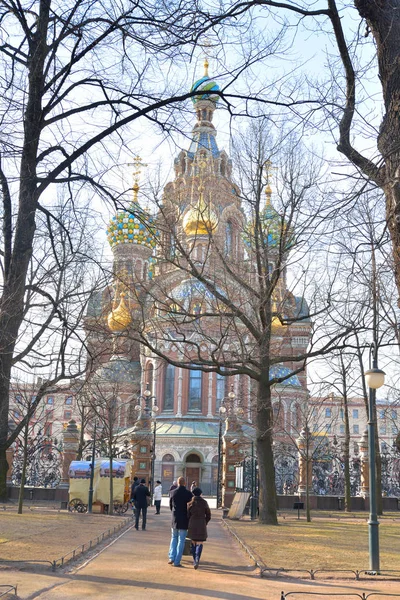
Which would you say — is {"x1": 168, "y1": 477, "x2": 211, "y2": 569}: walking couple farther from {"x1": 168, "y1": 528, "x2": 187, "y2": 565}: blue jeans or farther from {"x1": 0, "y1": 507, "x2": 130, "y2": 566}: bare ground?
{"x1": 0, "y1": 507, "x2": 130, "y2": 566}: bare ground

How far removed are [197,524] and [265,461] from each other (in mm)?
9842

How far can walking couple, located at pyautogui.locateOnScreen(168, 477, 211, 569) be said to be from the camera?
10836mm

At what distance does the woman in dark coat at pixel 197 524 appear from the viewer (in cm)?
1080

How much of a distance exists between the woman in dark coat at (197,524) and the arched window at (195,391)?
36969 millimetres

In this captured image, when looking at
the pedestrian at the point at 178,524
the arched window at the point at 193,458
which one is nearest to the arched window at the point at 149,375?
the arched window at the point at 193,458

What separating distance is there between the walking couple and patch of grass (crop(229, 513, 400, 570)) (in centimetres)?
123

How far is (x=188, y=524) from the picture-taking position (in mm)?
10969

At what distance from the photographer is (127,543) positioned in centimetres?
1427

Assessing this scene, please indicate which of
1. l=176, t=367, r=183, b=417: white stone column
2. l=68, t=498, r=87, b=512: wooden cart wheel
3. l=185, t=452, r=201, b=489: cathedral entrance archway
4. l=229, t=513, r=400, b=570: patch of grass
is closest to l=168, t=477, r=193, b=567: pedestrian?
l=229, t=513, r=400, b=570: patch of grass

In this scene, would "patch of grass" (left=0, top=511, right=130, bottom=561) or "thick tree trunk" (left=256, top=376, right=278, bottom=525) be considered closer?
"patch of grass" (left=0, top=511, right=130, bottom=561)

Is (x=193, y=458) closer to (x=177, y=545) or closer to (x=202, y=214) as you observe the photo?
(x=202, y=214)

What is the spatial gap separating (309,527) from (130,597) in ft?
41.0

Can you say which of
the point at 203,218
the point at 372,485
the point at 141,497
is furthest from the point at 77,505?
the point at 372,485

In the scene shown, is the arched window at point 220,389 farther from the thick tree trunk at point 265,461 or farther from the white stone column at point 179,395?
the thick tree trunk at point 265,461
